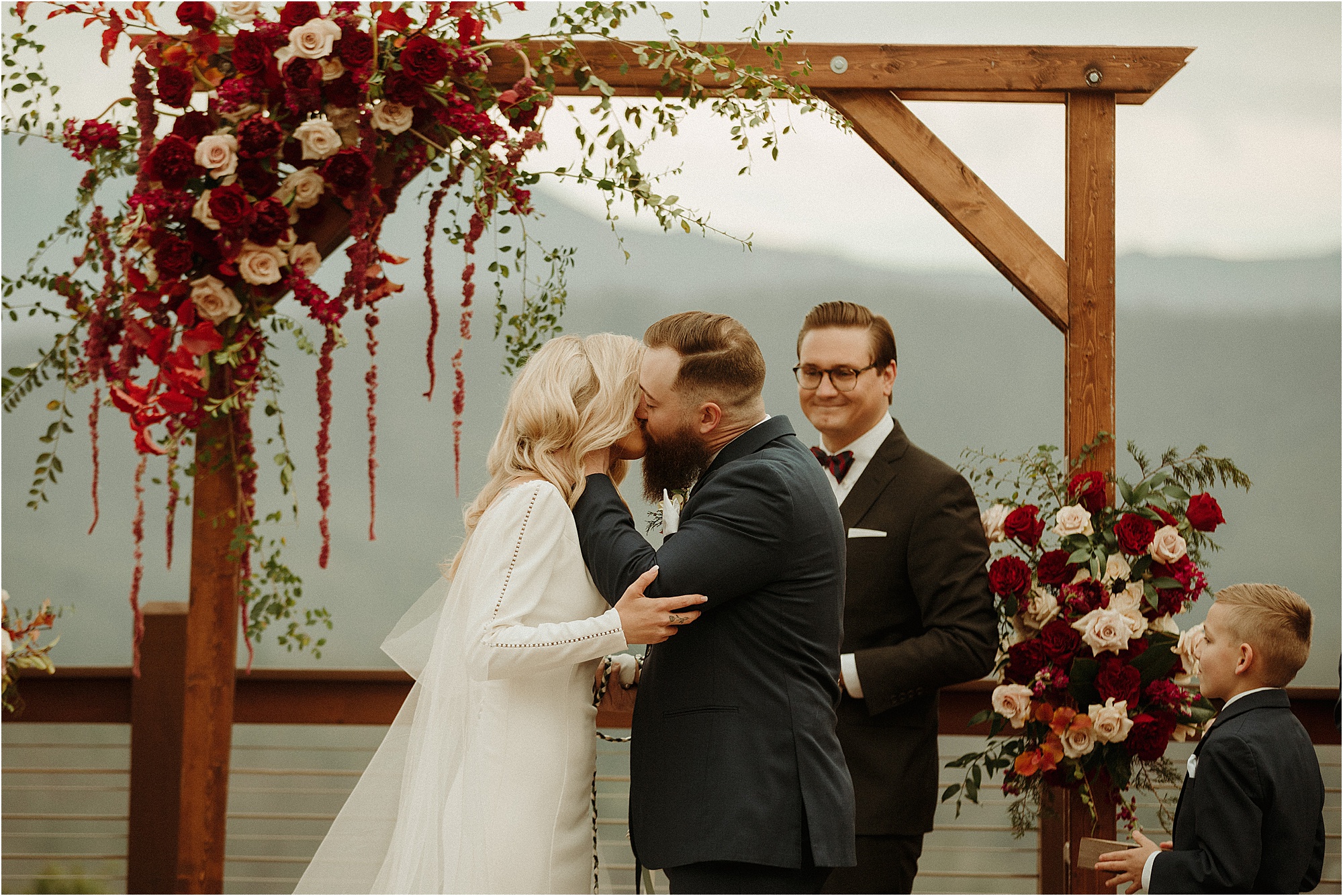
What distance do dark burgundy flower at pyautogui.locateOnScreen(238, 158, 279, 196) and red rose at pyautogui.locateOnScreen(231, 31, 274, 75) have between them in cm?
20

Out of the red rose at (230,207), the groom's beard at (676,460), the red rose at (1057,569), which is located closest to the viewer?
the groom's beard at (676,460)

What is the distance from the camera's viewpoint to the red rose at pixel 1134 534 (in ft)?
9.61

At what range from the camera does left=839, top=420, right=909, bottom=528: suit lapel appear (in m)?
2.95

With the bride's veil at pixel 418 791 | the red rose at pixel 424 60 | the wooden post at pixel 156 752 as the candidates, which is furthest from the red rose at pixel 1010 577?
the wooden post at pixel 156 752

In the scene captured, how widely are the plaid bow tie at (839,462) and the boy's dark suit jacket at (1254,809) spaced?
3.59 ft

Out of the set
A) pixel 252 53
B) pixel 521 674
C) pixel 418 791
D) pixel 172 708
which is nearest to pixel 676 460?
pixel 521 674

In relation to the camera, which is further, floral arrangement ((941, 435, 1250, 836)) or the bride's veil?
floral arrangement ((941, 435, 1250, 836))

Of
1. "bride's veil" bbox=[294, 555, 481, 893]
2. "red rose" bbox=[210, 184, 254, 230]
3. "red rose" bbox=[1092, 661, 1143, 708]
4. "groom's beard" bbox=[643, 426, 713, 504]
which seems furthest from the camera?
"red rose" bbox=[1092, 661, 1143, 708]

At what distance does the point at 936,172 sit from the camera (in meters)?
3.15

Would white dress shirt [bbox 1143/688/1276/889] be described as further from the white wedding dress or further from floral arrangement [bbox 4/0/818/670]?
floral arrangement [bbox 4/0/818/670]

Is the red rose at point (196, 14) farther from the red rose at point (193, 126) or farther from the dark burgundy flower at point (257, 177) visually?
the dark burgundy flower at point (257, 177)

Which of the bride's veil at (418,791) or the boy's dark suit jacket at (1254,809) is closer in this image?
the bride's veil at (418,791)

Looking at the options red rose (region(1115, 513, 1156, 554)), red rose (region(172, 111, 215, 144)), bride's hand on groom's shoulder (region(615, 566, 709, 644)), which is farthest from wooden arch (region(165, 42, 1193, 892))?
bride's hand on groom's shoulder (region(615, 566, 709, 644))

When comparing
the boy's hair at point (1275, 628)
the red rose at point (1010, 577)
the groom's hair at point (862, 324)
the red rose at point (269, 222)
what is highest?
the red rose at point (269, 222)
